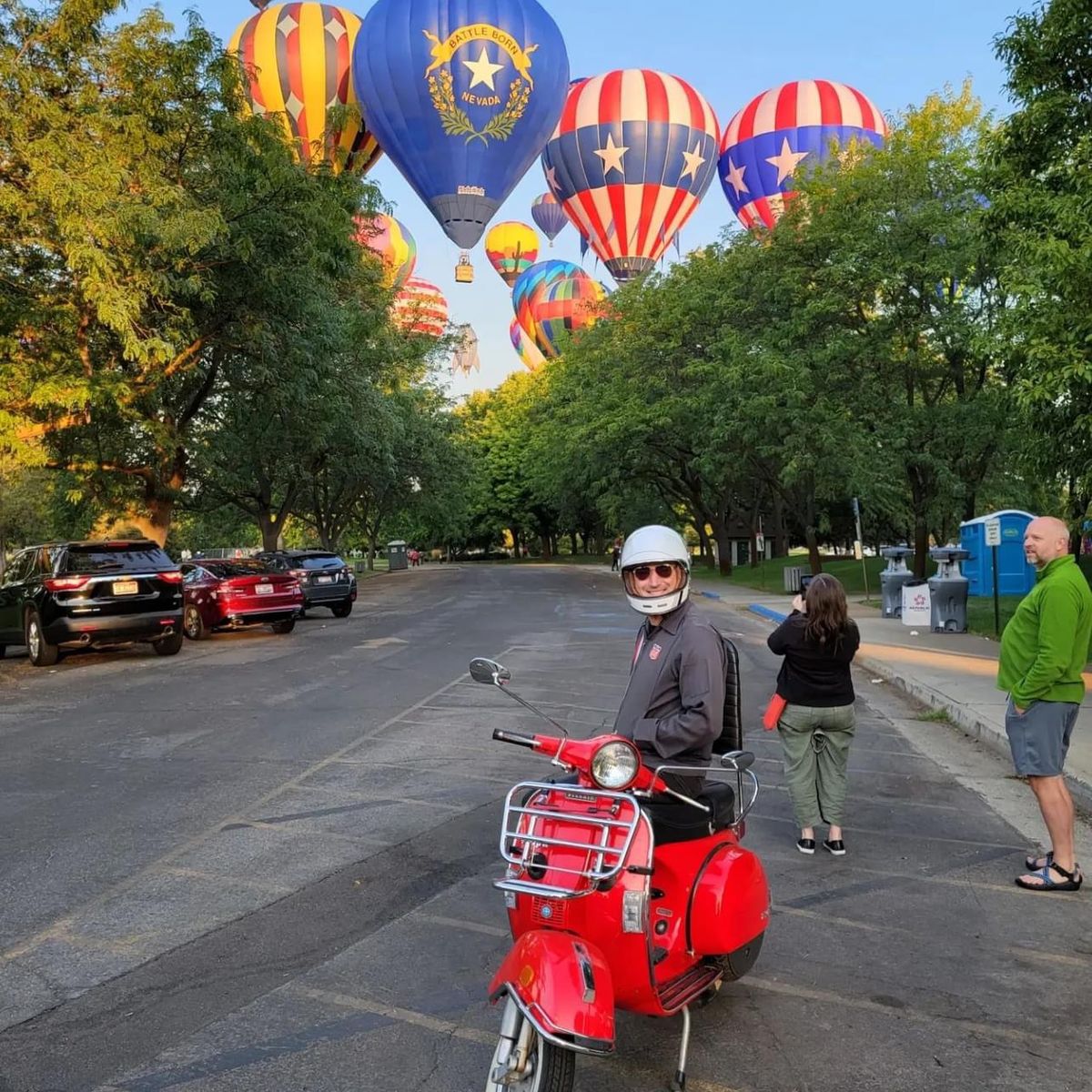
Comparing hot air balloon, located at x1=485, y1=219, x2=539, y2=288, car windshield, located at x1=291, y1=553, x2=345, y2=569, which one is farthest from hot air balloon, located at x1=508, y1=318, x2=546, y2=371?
car windshield, located at x1=291, y1=553, x2=345, y2=569

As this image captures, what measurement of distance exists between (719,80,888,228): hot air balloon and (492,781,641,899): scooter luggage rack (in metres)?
43.1

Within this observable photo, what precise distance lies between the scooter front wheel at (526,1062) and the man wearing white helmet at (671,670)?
0.94 metres

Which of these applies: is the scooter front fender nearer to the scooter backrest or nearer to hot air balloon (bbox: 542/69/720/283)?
the scooter backrest

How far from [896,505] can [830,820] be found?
26.4 meters

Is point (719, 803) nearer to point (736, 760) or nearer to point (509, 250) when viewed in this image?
point (736, 760)

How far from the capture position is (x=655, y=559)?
3.72 metres

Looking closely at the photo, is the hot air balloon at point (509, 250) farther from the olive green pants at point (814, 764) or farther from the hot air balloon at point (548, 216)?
the olive green pants at point (814, 764)

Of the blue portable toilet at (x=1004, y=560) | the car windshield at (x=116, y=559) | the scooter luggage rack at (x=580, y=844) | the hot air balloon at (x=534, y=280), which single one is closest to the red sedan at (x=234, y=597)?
the car windshield at (x=116, y=559)

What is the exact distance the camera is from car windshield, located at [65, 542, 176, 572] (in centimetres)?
1586

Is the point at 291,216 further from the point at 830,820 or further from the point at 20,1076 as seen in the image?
the point at 20,1076

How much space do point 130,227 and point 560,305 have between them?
58176mm

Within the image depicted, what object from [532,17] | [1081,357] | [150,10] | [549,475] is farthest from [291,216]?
[549,475]

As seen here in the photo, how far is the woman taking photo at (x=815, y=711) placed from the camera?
6.00 metres

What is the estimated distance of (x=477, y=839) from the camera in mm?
6262
